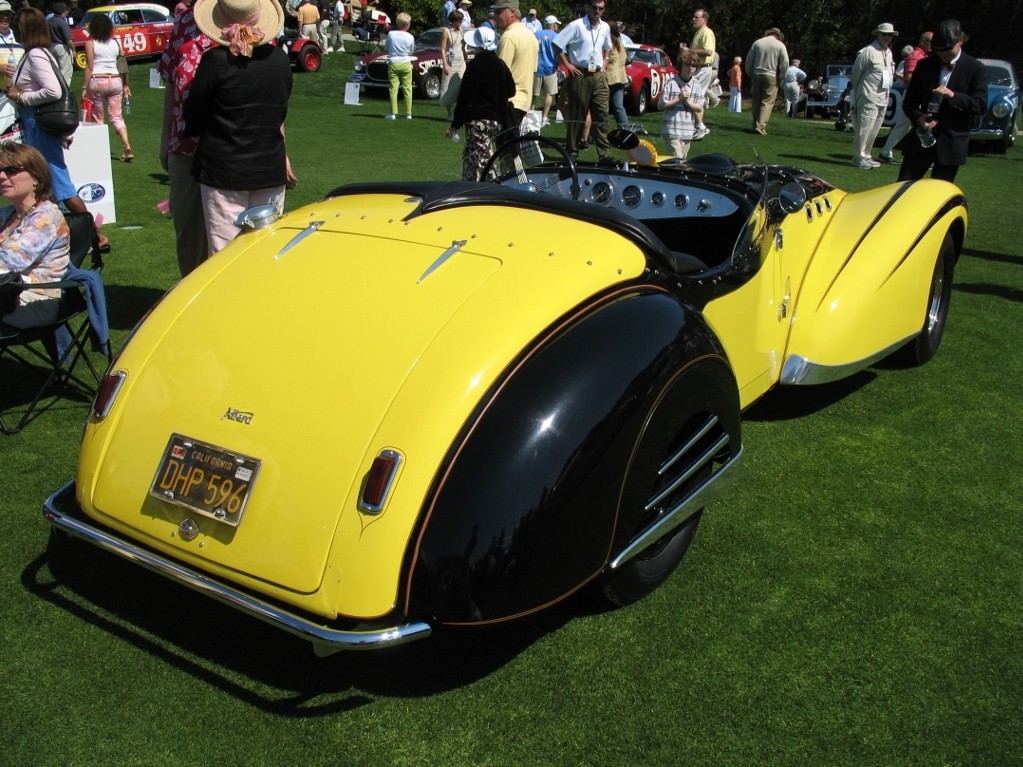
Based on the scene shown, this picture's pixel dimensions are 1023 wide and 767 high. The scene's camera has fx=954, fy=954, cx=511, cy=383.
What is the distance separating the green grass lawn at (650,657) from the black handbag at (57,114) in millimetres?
3205

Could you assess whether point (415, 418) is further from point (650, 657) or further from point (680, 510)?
point (650, 657)

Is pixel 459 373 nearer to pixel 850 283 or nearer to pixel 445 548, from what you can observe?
pixel 445 548

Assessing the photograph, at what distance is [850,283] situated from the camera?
4.59 m

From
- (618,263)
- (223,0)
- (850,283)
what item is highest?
(223,0)

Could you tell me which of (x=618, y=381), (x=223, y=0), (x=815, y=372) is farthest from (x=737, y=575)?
(x=223, y=0)

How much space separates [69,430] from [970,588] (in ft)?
12.5

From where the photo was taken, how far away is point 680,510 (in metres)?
2.96

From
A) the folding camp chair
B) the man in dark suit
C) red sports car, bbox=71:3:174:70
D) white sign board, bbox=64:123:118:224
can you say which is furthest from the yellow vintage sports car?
red sports car, bbox=71:3:174:70

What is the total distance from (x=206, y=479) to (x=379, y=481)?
1.79 ft

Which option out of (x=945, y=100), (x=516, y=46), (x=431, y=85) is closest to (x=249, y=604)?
(x=945, y=100)

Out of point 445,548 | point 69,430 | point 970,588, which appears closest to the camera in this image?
point 445,548

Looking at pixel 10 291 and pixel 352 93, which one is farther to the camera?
pixel 352 93

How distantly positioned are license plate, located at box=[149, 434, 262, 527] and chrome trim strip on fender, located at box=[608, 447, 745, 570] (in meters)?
1.06

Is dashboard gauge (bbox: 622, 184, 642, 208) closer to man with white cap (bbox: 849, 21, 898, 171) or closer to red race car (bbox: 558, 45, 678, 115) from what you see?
man with white cap (bbox: 849, 21, 898, 171)
